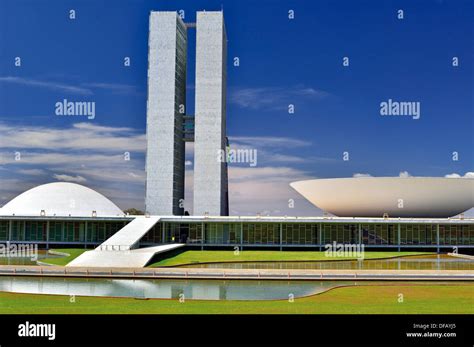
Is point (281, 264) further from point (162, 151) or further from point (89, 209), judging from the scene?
point (162, 151)

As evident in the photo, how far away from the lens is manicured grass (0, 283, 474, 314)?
63.4 ft

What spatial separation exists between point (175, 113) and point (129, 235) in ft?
71.0

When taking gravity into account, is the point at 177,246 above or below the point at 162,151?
below

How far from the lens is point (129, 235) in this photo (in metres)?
42.7

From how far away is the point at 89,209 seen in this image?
5438 centimetres

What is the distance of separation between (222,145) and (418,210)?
71.3 ft

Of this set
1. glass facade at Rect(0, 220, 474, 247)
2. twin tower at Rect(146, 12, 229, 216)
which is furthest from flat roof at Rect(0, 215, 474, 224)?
twin tower at Rect(146, 12, 229, 216)

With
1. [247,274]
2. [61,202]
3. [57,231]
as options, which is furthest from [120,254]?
[61,202]

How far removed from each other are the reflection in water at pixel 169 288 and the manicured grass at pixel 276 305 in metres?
1.27

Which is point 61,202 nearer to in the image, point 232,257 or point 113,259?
point 232,257

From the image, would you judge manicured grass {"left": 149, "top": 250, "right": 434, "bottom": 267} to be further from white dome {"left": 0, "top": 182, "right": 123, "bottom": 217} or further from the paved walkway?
white dome {"left": 0, "top": 182, "right": 123, "bottom": 217}

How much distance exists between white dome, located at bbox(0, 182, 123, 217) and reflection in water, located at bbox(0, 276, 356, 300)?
2483cm
